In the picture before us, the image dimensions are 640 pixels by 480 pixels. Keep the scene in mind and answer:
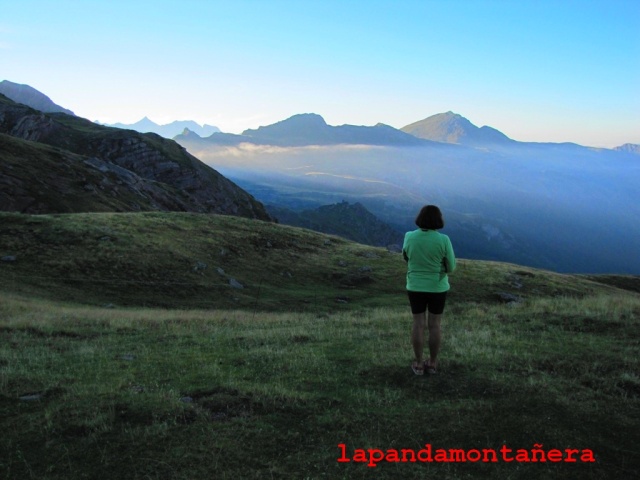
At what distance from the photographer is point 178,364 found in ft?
37.0

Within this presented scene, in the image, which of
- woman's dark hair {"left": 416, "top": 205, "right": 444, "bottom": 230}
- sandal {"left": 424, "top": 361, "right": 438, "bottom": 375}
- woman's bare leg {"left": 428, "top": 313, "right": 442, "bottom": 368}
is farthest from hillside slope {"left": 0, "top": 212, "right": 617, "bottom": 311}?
woman's dark hair {"left": 416, "top": 205, "right": 444, "bottom": 230}

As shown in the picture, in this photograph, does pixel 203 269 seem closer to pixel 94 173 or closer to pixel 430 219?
pixel 430 219

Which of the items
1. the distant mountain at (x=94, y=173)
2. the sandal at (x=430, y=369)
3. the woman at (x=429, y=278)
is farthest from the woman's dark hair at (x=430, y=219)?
the distant mountain at (x=94, y=173)

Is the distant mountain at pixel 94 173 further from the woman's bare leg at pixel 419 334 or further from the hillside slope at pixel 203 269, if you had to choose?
the woman's bare leg at pixel 419 334

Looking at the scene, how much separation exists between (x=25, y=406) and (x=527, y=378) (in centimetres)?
933

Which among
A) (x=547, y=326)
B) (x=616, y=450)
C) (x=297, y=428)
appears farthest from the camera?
(x=547, y=326)

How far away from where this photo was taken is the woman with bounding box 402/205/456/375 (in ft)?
31.4

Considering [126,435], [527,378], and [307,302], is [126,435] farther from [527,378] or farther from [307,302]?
[307,302]

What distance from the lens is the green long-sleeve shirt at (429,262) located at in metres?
9.60

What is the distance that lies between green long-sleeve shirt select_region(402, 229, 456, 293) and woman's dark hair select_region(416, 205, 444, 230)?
0.41ft

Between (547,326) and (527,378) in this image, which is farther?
(547,326)

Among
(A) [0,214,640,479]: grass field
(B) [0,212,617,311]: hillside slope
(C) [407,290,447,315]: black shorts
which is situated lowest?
(B) [0,212,617,311]: hillside slope

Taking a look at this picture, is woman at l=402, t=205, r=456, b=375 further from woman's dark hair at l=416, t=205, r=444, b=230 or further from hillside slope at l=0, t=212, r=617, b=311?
hillside slope at l=0, t=212, r=617, b=311

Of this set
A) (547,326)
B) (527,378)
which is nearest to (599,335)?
(547,326)
